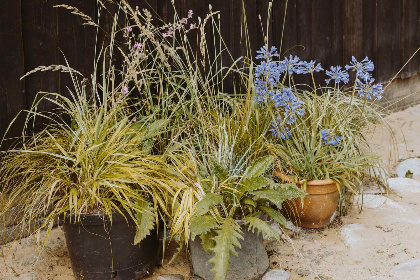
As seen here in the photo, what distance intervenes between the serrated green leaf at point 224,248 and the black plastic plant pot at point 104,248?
0.43 meters

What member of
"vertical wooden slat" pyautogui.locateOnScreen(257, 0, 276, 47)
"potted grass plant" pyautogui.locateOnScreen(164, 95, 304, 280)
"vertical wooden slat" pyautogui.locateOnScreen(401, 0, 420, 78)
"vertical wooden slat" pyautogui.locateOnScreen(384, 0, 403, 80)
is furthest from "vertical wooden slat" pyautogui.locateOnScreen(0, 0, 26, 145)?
"vertical wooden slat" pyautogui.locateOnScreen(401, 0, 420, 78)

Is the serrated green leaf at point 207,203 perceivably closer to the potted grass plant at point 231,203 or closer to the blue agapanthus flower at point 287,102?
the potted grass plant at point 231,203

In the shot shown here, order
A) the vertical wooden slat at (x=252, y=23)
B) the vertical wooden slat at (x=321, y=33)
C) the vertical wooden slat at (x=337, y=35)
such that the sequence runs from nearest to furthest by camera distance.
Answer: the vertical wooden slat at (x=252, y=23), the vertical wooden slat at (x=321, y=33), the vertical wooden slat at (x=337, y=35)

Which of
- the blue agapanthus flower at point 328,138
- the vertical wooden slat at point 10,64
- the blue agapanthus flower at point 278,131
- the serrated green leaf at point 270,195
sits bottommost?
the serrated green leaf at point 270,195

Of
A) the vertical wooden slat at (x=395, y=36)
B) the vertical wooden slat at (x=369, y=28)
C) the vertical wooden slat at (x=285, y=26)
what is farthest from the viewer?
the vertical wooden slat at (x=395, y=36)

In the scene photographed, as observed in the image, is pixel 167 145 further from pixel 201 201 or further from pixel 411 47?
pixel 411 47

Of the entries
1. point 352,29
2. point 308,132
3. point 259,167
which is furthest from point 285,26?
point 259,167

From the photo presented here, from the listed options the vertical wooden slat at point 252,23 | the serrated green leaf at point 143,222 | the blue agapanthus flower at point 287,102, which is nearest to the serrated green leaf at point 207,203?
the serrated green leaf at point 143,222

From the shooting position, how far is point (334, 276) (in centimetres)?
279

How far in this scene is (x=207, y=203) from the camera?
2.59 m

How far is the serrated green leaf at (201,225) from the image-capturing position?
2.48m

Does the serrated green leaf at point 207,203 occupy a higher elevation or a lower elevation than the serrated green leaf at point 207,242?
higher

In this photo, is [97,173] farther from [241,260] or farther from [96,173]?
[241,260]

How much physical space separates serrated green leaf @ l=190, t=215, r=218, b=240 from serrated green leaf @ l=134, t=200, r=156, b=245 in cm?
19
